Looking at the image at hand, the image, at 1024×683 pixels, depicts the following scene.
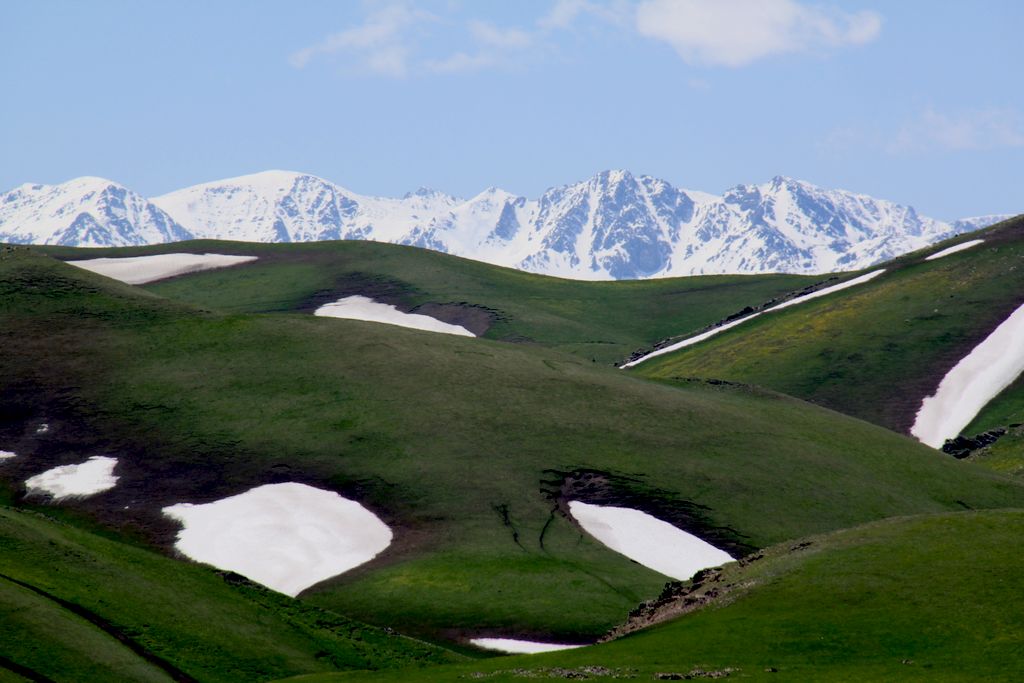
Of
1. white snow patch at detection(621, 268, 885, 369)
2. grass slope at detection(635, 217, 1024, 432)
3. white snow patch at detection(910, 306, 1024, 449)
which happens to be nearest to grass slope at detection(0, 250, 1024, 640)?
white snow patch at detection(910, 306, 1024, 449)

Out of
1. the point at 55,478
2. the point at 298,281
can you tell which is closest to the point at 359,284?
the point at 298,281

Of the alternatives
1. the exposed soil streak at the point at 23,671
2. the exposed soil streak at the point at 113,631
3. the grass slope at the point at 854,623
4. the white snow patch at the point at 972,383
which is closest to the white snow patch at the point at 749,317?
the white snow patch at the point at 972,383

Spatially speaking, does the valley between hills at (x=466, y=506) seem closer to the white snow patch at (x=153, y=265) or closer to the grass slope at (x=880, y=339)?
the grass slope at (x=880, y=339)

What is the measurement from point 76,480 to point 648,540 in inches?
1161

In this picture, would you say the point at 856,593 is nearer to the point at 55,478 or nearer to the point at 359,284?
the point at 55,478

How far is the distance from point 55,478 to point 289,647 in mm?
27891

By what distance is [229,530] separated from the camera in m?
63.8

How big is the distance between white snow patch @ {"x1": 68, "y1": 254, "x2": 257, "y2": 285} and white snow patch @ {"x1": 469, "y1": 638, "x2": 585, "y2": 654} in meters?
110

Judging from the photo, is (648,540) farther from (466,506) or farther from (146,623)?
(146,623)

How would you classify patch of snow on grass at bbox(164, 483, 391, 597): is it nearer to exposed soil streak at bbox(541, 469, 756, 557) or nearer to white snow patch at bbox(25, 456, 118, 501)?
white snow patch at bbox(25, 456, 118, 501)

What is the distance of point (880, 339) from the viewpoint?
132250 millimetres

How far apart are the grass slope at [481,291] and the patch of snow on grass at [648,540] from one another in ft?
255

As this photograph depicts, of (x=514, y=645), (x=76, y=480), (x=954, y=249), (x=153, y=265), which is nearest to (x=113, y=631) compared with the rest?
(x=514, y=645)

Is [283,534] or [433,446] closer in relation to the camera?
[283,534]
